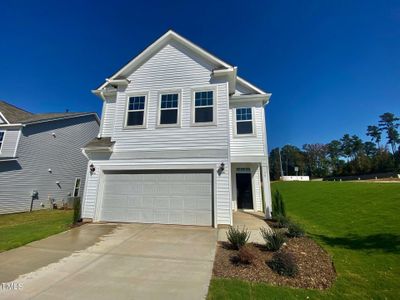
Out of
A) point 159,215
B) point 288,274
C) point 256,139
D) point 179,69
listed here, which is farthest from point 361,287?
point 179,69

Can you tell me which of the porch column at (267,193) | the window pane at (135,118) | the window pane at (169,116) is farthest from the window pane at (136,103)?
the porch column at (267,193)

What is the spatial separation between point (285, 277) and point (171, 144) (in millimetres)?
6901

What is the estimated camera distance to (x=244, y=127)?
11.7 m

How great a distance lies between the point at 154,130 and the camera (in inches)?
395

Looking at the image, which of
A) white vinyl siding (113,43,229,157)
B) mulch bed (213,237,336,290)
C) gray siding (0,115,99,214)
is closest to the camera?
mulch bed (213,237,336,290)

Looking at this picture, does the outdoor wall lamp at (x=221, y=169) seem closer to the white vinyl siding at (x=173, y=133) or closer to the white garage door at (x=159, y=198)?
the white vinyl siding at (x=173, y=133)

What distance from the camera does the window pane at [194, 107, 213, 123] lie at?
978cm

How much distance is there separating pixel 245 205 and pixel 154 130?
7305 mm

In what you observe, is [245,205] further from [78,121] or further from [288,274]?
[78,121]

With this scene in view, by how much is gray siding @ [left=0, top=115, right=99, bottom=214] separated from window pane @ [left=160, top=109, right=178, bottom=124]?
12.7 meters

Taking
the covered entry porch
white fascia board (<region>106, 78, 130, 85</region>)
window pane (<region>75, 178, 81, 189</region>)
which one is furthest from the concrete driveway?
window pane (<region>75, 178, 81, 189</region>)

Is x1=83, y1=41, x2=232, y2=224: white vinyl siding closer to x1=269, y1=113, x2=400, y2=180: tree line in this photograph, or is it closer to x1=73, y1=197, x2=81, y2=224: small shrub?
x1=73, y1=197, x2=81, y2=224: small shrub

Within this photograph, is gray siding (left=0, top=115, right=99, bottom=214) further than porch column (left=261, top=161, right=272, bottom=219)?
Yes

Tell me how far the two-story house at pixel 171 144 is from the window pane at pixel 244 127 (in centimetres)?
6
